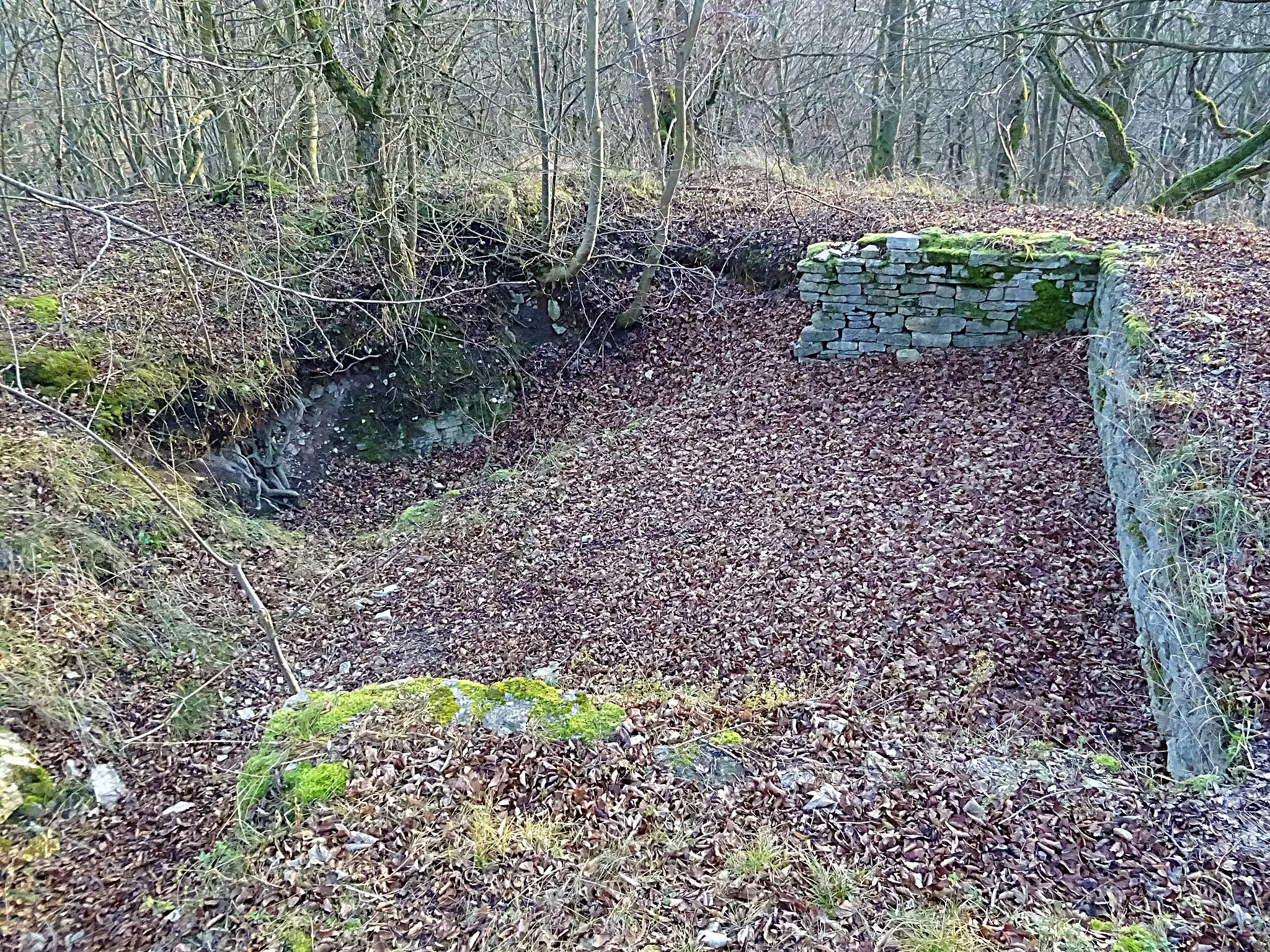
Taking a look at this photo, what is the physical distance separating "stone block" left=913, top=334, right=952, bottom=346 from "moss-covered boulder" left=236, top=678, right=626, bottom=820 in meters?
5.52

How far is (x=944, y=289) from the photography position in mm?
7398

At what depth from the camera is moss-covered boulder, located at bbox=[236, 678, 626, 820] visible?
345cm

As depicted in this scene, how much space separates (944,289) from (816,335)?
4.35 ft

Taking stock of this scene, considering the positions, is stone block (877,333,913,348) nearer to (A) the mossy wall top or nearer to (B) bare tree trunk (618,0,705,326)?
(A) the mossy wall top

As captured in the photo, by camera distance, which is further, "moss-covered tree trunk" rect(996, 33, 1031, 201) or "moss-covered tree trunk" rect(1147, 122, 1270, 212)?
"moss-covered tree trunk" rect(996, 33, 1031, 201)

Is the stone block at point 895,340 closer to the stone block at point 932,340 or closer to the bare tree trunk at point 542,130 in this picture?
the stone block at point 932,340

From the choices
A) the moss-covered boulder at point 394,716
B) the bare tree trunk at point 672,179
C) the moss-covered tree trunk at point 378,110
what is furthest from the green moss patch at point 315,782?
the bare tree trunk at point 672,179

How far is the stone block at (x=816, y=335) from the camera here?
7918 millimetres

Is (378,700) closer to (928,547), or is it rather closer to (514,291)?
(928,547)

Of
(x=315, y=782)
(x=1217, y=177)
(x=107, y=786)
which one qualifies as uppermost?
(x=1217, y=177)

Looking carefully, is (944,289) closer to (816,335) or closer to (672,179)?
(816,335)

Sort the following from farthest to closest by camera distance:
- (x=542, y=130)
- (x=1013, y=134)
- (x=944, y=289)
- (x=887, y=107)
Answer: (x=887, y=107), (x=1013, y=134), (x=542, y=130), (x=944, y=289)

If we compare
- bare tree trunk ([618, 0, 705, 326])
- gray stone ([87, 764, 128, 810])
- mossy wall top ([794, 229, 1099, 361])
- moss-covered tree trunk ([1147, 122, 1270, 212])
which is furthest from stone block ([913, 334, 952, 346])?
gray stone ([87, 764, 128, 810])

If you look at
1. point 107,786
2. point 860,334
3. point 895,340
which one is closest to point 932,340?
point 895,340
